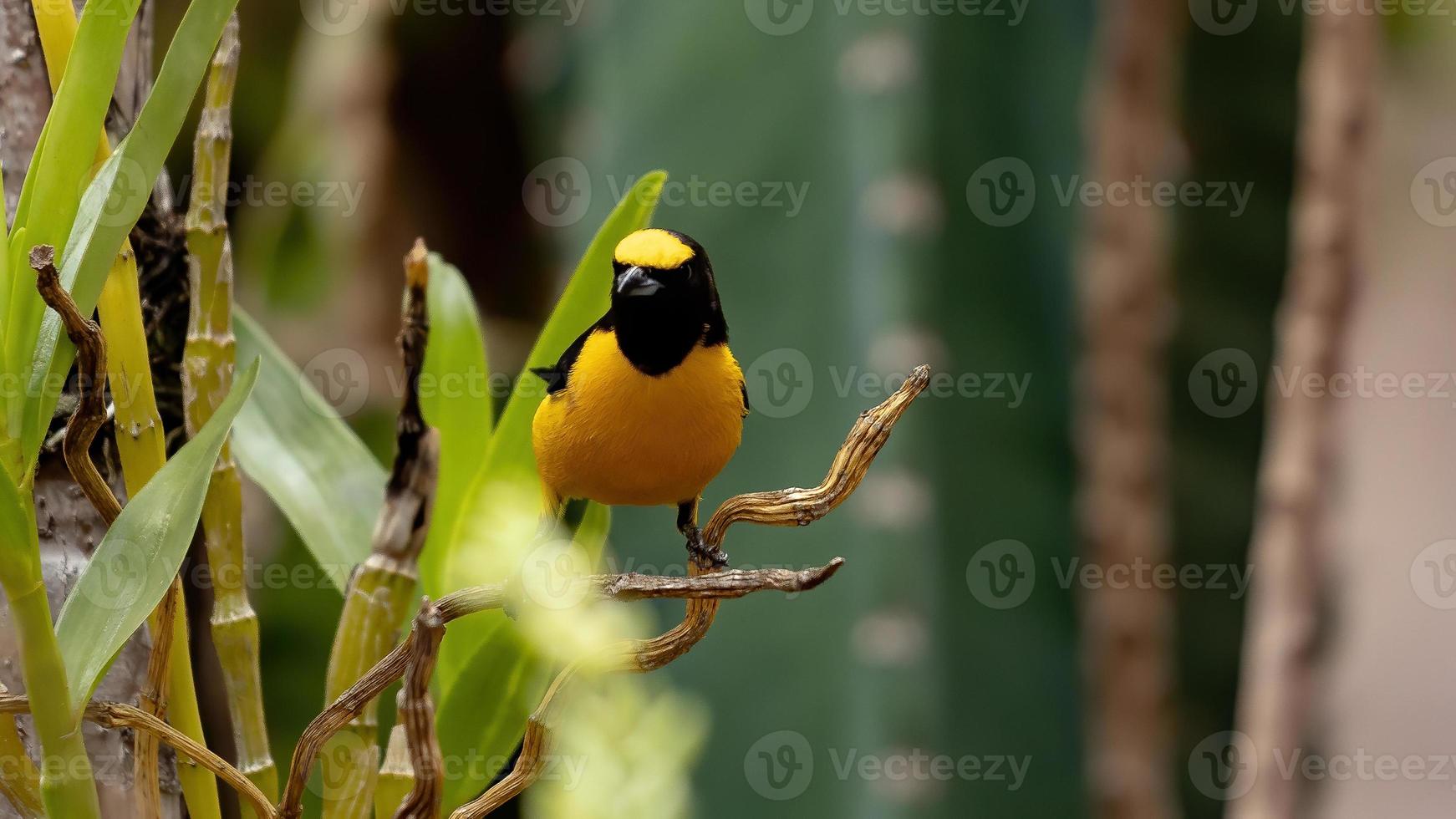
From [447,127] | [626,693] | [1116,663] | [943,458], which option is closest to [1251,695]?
[1116,663]

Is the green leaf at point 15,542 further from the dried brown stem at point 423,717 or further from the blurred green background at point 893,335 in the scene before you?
the blurred green background at point 893,335

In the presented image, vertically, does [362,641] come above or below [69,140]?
below

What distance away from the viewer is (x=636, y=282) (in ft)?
0.93

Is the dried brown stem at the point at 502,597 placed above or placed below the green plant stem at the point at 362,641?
above

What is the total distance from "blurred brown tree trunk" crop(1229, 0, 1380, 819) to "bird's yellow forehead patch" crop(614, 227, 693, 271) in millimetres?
622

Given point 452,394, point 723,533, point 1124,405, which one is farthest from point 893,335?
point 723,533

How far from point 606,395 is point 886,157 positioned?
59cm

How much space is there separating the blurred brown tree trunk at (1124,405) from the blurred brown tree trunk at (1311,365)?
132 millimetres

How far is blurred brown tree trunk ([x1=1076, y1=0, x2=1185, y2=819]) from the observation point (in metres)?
0.95

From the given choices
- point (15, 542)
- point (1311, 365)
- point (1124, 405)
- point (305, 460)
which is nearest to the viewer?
point (15, 542)

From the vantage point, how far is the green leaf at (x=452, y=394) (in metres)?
0.49

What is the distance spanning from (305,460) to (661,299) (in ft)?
0.83

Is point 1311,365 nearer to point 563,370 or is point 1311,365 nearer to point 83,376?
point 563,370

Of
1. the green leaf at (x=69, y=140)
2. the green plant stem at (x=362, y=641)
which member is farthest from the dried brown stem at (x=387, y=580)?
the green leaf at (x=69, y=140)
